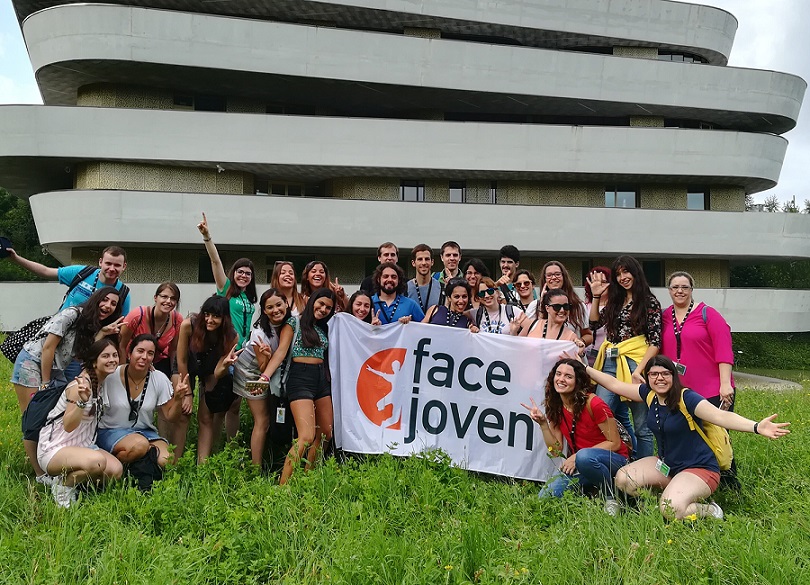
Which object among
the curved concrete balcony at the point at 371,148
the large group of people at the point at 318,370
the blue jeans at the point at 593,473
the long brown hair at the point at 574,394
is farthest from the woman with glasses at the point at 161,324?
the curved concrete balcony at the point at 371,148

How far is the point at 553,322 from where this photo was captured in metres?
5.89

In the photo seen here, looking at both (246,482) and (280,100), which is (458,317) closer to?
(246,482)

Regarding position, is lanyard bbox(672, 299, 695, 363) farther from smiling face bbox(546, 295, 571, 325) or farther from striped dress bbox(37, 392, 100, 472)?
striped dress bbox(37, 392, 100, 472)

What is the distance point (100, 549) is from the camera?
4027 millimetres

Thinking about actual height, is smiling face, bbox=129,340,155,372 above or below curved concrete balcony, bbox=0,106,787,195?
below

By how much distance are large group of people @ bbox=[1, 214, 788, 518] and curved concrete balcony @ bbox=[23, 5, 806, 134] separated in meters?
14.6

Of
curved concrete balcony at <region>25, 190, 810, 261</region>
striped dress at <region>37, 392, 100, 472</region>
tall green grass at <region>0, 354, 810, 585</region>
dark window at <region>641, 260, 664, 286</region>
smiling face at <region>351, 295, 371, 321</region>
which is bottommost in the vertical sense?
tall green grass at <region>0, 354, 810, 585</region>

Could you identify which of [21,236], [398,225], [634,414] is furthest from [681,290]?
[21,236]

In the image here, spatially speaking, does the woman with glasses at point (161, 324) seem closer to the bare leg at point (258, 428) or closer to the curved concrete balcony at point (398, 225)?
the bare leg at point (258, 428)

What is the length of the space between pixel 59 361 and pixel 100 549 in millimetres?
2033

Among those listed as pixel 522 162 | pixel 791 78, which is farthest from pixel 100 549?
pixel 791 78

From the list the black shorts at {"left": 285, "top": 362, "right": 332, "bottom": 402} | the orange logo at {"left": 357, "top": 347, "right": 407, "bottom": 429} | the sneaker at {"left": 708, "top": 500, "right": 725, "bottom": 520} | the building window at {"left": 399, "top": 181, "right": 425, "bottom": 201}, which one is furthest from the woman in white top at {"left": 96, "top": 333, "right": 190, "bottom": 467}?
the building window at {"left": 399, "top": 181, "right": 425, "bottom": 201}

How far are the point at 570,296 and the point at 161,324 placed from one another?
4.10 metres

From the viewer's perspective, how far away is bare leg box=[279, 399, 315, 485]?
5293mm
